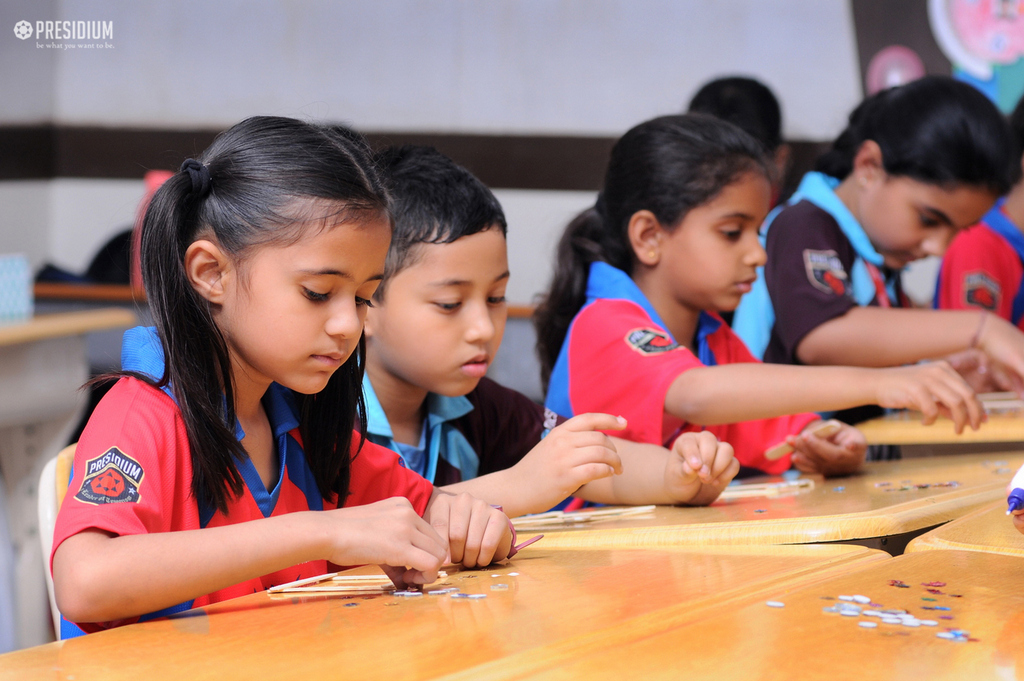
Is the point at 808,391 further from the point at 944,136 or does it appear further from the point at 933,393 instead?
the point at 944,136

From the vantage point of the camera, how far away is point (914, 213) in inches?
82.0

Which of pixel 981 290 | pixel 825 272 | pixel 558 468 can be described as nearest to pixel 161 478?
pixel 558 468

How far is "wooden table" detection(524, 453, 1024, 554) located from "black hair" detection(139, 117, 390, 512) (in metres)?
0.37

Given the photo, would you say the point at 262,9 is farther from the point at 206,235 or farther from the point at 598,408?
the point at 206,235

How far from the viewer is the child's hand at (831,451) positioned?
1564 mm

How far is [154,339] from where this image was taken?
39.0 inches

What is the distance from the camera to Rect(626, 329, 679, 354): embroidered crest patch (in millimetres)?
1605

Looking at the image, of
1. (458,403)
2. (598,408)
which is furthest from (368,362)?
(598,408)

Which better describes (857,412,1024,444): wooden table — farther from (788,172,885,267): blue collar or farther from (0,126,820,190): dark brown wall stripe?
(0,126,820,190): dark brown wall stripe

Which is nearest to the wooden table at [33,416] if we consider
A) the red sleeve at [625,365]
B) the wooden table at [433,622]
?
the red sleeve at [625,365]

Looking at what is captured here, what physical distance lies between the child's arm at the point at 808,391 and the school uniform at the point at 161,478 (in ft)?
1.74

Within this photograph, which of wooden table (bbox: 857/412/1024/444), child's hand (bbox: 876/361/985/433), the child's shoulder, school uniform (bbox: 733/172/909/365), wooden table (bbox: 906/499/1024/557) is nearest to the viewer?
wooden table (bbox: 906/499/1024/557)

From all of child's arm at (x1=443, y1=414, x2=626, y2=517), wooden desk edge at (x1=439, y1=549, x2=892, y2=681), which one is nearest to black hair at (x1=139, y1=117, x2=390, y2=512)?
child's arm at (x1=443, y1=414, x2=626, y2=517)

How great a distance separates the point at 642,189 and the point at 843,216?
0.59 meters
